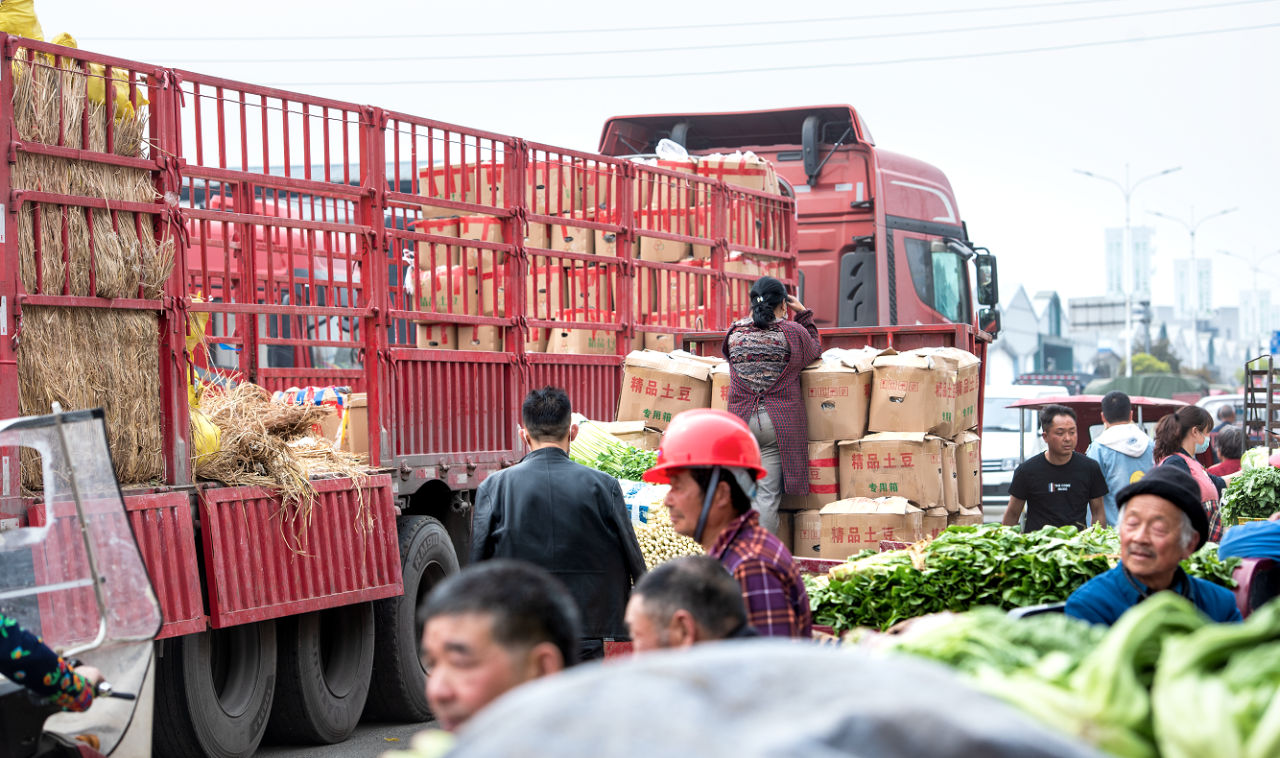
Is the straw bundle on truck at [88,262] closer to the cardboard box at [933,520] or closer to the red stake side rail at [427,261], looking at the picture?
the red stake side rail at [427,261]

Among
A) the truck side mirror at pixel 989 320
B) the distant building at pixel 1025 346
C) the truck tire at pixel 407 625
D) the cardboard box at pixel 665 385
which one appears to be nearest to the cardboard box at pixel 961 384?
the cardboard box at pixel 665 385

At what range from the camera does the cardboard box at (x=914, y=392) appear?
8797 mm

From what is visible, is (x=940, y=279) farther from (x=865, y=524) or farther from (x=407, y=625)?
(x=407, y=625)

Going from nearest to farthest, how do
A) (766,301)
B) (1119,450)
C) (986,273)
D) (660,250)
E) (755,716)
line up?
(755,716) → (766,301) → (1119,450) → (660,250) → (986,273)

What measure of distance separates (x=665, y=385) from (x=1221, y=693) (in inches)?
292

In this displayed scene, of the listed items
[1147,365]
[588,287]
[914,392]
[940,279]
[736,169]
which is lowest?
[914,392]

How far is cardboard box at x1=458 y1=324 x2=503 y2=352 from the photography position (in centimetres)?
876

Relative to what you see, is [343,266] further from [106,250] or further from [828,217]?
[106,250]

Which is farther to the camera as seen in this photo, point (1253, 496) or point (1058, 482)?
point (1058, 482)

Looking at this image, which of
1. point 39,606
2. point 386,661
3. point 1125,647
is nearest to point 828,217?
point 386,661

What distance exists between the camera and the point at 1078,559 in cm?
535

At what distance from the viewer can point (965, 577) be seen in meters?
5.43

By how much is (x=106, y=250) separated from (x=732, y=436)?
3.58 metres

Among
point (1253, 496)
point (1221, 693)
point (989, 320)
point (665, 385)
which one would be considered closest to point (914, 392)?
point (665, 385)
